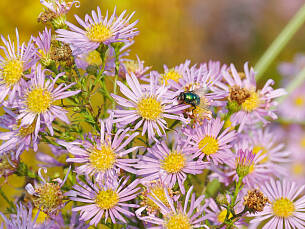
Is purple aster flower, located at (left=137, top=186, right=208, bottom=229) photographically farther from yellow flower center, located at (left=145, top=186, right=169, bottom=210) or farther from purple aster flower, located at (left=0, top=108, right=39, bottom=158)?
purple aster flower, located at (left=0, top=108, right=39, bottom=158)

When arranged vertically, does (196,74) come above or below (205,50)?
below

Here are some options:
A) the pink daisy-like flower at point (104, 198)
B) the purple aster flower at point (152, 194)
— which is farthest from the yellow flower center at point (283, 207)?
the pink daisy-like flower at point (104, 198)

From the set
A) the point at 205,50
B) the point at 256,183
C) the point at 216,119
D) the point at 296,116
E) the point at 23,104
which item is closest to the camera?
the point at 23,104

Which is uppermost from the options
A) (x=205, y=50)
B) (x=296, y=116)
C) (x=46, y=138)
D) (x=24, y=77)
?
(x=205, y=50)

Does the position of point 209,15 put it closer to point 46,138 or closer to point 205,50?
point 205,50

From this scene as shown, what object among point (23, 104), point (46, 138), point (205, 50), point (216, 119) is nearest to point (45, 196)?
point (46, 138)

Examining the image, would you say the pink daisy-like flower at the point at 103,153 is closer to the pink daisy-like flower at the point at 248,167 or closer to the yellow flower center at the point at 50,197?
the yellow flower center at the point at 50,197

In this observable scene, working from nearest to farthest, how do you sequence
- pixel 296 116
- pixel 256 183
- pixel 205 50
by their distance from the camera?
pixel 256 183 → pixel 296 116 → pixel 205 50

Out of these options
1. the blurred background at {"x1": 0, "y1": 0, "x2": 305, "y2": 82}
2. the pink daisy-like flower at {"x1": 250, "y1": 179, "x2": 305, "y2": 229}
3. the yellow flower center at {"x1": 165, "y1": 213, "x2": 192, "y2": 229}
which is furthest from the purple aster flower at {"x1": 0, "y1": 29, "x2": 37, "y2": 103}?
the blurred background at {"x1": 0, "y1": 0, "x2": 305, "y2": 82}
